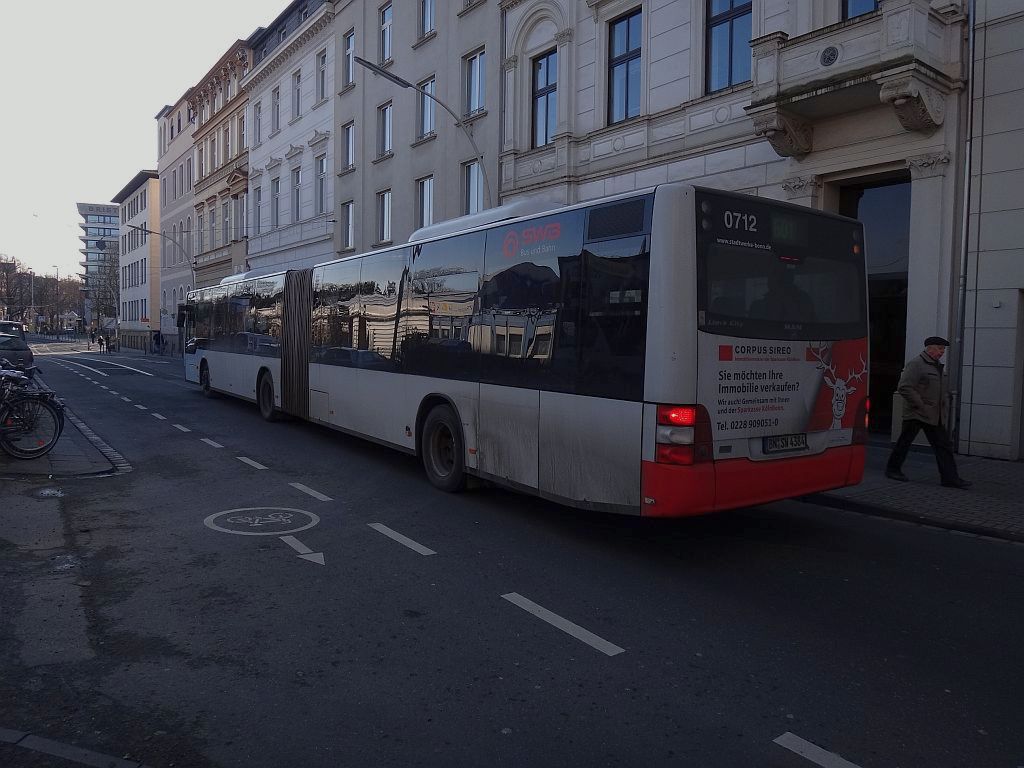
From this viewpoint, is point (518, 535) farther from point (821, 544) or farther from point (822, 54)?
point (822, 54)

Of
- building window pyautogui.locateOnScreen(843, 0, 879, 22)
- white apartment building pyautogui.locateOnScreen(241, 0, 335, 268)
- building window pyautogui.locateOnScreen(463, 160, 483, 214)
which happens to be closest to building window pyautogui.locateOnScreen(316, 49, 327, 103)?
white apartment building pyautogui.locateOnScreen(241, 0, 335, 268)

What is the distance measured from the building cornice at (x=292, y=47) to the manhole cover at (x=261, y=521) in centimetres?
2781

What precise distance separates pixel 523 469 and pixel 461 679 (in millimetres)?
3422

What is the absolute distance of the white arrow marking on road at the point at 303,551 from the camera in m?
6.19

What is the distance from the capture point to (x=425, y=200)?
25141 mm

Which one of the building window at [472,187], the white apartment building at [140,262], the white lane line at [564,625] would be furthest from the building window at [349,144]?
the white apartment building at [140,262]

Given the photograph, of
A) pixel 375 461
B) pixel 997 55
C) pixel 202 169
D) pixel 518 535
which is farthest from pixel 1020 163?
pixel 202 169

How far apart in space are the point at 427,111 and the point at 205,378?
1086cm

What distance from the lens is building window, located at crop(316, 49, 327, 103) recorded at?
31.8m

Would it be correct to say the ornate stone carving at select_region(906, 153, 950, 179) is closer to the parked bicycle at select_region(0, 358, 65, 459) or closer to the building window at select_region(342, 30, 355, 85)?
the parked bicycle at select_region(0, 358, 65, 459)

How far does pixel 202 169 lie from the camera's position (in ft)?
169

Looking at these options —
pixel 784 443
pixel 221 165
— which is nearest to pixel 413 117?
pixel 784 443

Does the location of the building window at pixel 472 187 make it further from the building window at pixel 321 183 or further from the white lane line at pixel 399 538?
the white lane line at pixel 399 538

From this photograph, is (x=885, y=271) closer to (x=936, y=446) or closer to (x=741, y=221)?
(x=936, y=446)
